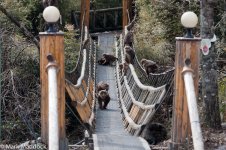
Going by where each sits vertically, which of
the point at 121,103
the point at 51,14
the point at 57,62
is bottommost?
the point at 121,103

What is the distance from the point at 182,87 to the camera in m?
4.38

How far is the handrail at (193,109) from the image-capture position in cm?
359

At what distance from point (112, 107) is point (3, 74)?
2.21 meters

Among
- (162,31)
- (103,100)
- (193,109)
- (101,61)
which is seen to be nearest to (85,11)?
(101,61)

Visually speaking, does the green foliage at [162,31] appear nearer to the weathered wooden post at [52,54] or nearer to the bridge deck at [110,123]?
the bridge deck at [110,123]

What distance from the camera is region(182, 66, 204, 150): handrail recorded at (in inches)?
141

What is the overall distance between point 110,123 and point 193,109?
4743 millimetres

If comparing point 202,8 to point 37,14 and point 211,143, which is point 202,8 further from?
point 37,14

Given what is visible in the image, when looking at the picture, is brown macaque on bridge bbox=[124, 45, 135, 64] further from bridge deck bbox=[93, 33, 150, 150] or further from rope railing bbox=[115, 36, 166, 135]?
rope railing bbox=[115, 36, 166, 135]

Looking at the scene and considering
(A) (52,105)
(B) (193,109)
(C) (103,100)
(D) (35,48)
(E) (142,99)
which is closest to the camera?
(A) (52,105)

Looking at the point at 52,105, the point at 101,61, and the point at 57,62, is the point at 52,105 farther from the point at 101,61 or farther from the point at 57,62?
the point at 101,61

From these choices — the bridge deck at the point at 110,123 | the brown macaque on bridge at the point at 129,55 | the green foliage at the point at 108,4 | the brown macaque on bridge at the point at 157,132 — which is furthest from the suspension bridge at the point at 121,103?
the green foliage at the point at 108,4

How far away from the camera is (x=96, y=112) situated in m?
9.28

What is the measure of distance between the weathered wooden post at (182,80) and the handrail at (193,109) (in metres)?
0.10
